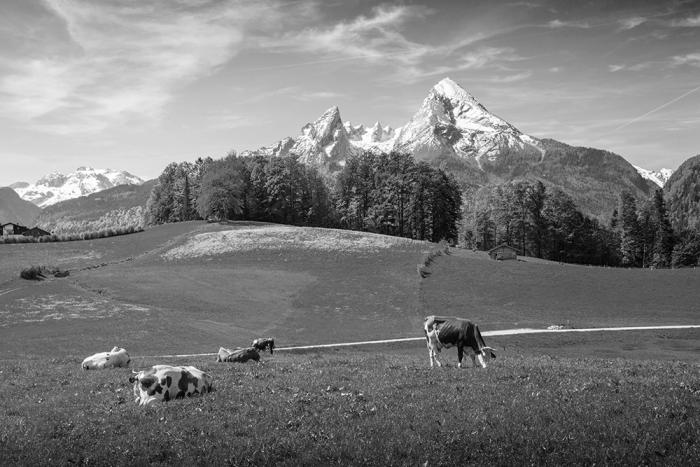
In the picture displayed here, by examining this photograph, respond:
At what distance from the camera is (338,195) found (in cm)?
14688

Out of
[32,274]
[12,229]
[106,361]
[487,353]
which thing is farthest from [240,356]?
[12,229]

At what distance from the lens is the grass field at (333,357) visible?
1166cm

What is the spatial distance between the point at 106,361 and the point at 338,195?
123 metres

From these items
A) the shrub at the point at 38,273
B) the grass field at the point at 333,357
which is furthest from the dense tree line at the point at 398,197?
the shrub at the point at 38,273

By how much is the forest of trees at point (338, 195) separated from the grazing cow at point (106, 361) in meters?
98.1

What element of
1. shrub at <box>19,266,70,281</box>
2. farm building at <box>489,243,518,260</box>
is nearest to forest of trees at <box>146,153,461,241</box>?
farm building at <box>489,243,518,260</box>

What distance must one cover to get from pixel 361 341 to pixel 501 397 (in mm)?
36363

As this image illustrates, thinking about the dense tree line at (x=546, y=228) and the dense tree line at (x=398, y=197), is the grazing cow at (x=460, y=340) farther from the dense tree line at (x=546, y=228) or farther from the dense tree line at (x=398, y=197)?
the dense tree line at (x=546, y=228)

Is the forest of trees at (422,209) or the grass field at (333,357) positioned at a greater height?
the forest of trees at (422,209)

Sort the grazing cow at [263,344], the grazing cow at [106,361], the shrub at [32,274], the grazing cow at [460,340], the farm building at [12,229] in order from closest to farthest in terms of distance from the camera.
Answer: the grazing cow at [460,340], the grazing cow at [106,361], the grazing cow at [263,344], the shrub at [32,274], the farm building at [12,229]

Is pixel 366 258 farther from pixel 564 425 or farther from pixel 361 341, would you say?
pixel 564 425

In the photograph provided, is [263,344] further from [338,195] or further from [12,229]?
[12,229]

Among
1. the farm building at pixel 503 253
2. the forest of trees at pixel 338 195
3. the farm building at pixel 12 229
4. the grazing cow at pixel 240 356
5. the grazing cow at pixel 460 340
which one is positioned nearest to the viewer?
the grazing cow at pixel 460 340

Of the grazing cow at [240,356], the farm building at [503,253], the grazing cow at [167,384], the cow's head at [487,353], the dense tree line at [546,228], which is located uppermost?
the dense tree line at [546,228]
